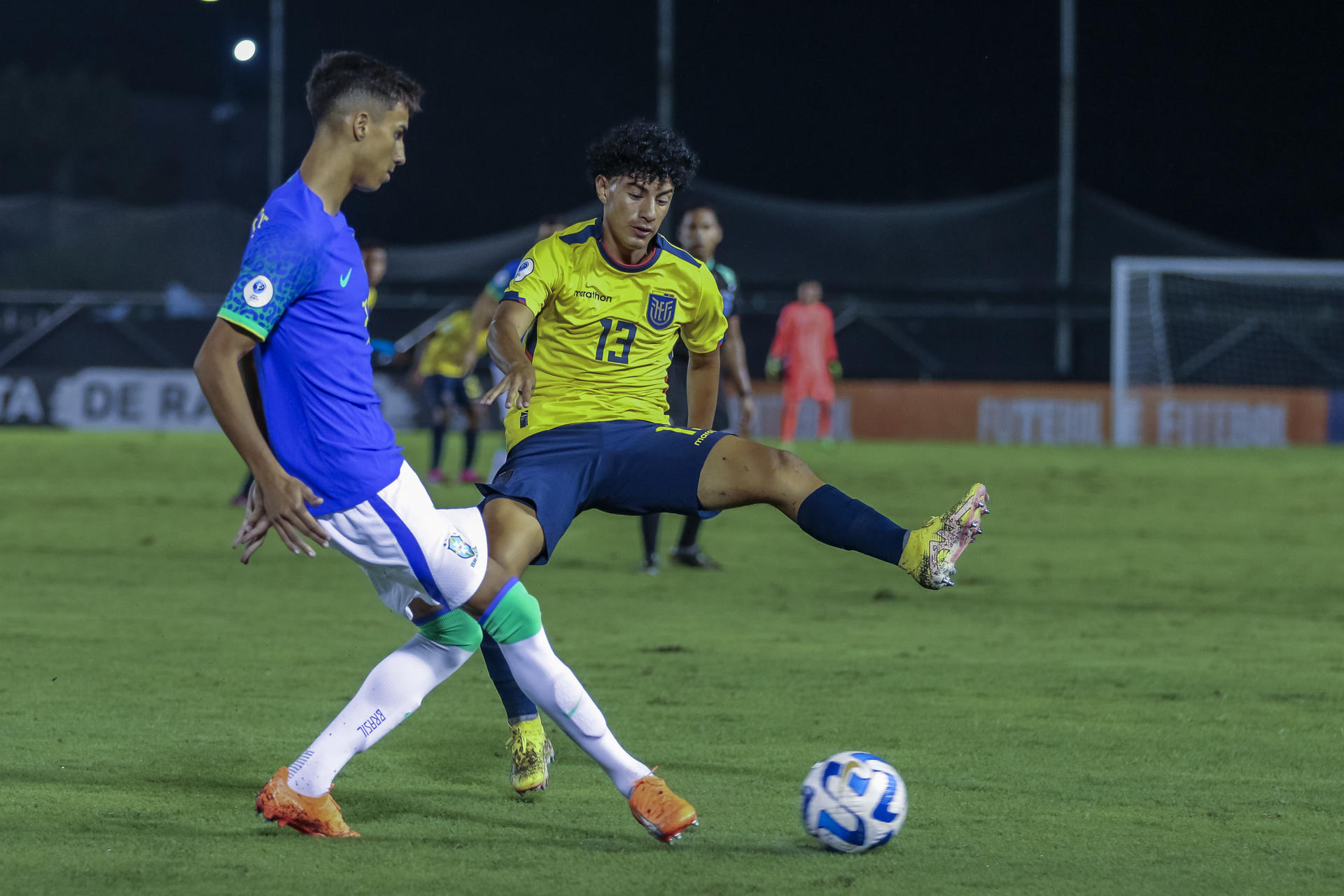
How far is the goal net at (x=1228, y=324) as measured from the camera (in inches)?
1014

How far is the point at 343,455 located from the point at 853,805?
1431 millimetres

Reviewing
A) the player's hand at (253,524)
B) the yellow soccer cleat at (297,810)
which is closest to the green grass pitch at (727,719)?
the yellow soccer cleat at (297,810)

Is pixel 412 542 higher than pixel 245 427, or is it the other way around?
pixel 245 427

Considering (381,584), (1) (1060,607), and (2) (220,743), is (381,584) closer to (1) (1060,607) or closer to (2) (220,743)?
(2) (220,743)

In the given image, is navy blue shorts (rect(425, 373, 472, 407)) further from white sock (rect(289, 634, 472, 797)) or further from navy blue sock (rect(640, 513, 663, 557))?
white sock (rect(289, 634, 472, 797))

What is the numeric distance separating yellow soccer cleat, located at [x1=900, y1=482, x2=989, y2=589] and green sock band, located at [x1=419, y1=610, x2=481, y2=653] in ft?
3.81

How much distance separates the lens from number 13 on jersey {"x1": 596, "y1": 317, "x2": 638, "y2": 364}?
4.99 metres

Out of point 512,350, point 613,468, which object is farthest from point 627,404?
point 512,350

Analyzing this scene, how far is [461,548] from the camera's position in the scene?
3.76 m

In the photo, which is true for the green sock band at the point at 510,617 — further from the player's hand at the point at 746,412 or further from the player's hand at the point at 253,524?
the player's hand at the point at 746,412

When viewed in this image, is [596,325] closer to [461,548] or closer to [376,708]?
[461,548]

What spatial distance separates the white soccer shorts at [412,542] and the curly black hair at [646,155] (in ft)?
4.74

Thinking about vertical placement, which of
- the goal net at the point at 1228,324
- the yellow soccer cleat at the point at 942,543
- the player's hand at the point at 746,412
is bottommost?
the yellow soccer cleat at the point at 942,543

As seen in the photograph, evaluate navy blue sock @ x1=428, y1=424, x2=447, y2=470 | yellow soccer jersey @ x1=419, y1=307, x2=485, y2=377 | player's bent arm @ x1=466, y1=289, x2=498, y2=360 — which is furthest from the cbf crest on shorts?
yellow soccer jersey @ x1=419, y1=307, x2=485, y2=377
